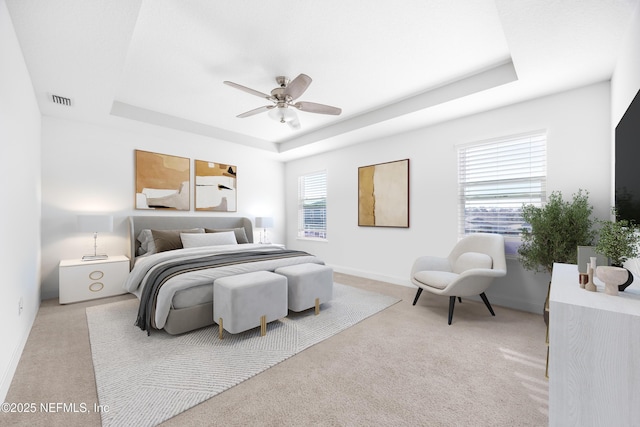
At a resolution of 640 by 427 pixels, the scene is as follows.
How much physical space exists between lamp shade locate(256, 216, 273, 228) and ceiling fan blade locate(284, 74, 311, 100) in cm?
313

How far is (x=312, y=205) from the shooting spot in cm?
594

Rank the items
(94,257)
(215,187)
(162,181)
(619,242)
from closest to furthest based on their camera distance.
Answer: (619,242) < (94,257) < (162,181) < (215,187)

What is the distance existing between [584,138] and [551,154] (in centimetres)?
29

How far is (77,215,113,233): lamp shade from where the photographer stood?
3.57 metres

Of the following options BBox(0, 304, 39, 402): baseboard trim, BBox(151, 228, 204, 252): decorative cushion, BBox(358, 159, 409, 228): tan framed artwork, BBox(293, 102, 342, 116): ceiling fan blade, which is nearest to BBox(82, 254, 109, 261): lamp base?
BBox(151, 228, 204, 252): decorative cushion

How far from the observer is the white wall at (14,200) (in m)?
1.74

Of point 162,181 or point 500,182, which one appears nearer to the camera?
point 500,182

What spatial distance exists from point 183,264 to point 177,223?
201 cm

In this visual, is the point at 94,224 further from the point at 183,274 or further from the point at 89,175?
the point at 183,274

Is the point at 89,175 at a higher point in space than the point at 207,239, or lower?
higher

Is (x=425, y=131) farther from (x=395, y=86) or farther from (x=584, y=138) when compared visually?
(x=584, y=138)

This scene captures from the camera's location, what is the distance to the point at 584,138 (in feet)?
9.37

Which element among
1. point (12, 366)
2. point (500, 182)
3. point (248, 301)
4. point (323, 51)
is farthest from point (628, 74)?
point (12, 366)

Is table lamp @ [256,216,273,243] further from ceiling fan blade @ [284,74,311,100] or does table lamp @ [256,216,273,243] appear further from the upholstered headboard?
ceiling fan blade @ [284,74,311,100]
